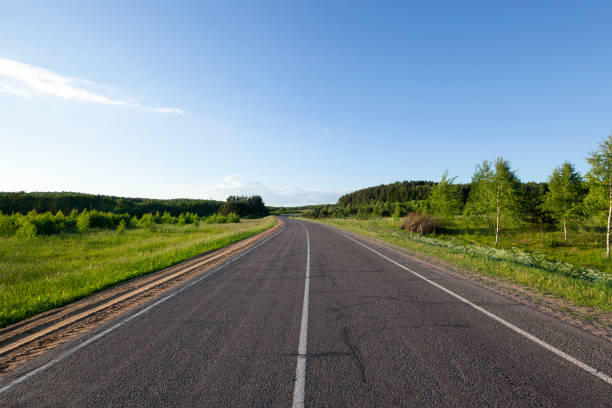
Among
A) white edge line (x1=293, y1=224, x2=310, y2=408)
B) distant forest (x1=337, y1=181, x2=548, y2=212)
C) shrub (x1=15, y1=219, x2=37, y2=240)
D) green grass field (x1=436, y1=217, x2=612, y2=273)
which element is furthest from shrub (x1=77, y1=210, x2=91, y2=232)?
distant forest (x1=337, y1=181, x2=548, y2=212)

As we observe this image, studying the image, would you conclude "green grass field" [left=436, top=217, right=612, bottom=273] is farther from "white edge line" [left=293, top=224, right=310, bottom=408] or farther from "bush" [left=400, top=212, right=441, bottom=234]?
"white edge line" [left=293, top=224, right=310, bottom=408]

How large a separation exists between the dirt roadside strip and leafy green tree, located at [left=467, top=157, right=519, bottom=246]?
119 feet

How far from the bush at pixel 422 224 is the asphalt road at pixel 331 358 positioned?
116ft

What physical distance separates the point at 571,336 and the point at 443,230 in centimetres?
4136

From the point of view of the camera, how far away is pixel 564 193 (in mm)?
30281

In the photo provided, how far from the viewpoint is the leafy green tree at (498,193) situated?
29.9 m

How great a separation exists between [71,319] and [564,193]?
4563 cm

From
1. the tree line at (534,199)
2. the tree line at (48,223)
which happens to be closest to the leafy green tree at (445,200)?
the tree line at (534,199)

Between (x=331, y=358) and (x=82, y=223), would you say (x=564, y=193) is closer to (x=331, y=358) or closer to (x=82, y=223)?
(x=331, y=358)

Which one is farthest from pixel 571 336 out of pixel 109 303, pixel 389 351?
pixel 109 303

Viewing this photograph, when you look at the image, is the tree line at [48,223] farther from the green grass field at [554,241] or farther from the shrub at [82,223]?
the green grass field at [554,241]

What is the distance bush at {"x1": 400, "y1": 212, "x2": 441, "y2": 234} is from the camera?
38656 mm

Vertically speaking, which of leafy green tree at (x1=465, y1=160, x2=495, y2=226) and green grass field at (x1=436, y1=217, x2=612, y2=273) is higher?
leafy green tree at (x1=465, y1=160, x2=495, y2=226)

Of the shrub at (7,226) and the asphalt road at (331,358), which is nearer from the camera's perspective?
the asphalt road at (331,358)
